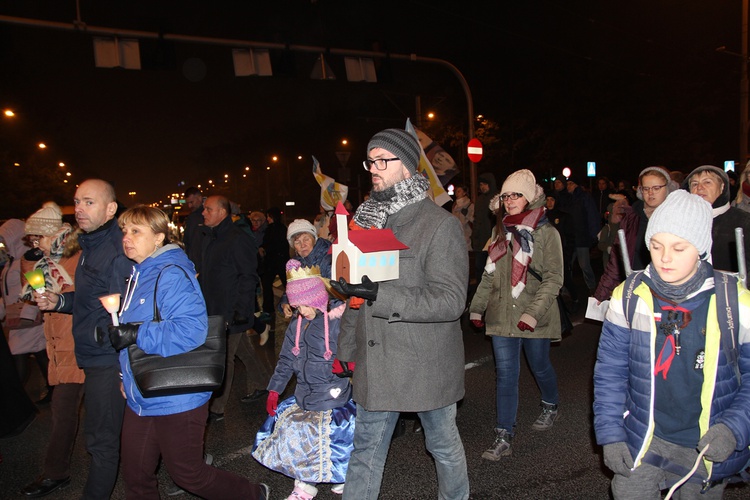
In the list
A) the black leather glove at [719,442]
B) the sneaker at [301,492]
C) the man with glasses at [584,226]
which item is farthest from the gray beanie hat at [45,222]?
the man with glasses at [584,226]

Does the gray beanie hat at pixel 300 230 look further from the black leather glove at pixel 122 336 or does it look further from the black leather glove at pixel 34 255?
the black leather glove at pixel 34 255

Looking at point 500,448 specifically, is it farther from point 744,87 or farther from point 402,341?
point 744,87

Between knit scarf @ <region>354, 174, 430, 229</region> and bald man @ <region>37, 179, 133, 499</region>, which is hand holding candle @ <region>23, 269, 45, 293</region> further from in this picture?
knit scarf @ <region>354, 174, 430, 229</region>

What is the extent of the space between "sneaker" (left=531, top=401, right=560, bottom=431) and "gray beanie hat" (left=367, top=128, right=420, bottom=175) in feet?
9.65

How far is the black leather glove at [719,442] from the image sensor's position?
2342 mm

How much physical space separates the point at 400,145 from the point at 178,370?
5.39ft

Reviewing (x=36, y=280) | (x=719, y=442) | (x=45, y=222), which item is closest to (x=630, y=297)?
(x=719, y=442)

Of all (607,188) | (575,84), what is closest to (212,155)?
(575,84)

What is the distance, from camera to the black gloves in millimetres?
2645

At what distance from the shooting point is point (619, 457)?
8.41ft

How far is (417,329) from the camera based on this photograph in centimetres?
295

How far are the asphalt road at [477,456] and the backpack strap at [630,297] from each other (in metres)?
1.85

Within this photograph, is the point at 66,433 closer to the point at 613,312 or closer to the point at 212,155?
the point at 613,312

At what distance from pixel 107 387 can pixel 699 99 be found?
108 ft
